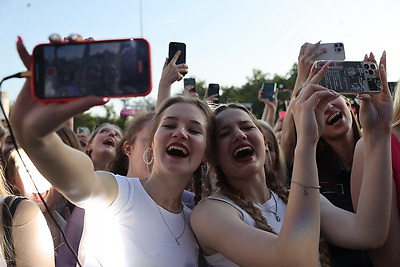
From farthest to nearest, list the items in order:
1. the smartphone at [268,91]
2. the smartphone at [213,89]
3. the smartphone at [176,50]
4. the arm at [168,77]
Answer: the smartphone at [268,91] → the smartphone at [213,89] → the smartphone at [176,50] → the arm at [168,77]

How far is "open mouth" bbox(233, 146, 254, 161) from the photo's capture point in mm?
2378

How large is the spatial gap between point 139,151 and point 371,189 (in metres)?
1.62

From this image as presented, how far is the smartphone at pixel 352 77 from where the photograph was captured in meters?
2.11

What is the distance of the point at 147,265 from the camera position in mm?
1842

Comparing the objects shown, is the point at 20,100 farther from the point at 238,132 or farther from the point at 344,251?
the point at 344,251

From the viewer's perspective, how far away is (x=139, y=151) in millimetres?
3098

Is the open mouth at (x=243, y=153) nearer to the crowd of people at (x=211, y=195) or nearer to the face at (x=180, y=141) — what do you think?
the crowd of people at (x=211, y=195)

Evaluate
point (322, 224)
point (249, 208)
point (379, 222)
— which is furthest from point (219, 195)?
point (379, 222)

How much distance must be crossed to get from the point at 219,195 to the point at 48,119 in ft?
4.26

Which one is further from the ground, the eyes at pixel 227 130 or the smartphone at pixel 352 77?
the smartphone at pixel 352 77

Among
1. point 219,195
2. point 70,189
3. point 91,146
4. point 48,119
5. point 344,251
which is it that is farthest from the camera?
point 91,146

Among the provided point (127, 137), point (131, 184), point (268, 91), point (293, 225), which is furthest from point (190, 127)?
point (268, 91)

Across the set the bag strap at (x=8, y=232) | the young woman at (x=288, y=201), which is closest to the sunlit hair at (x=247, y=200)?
the young woman at (x=288, y=201)

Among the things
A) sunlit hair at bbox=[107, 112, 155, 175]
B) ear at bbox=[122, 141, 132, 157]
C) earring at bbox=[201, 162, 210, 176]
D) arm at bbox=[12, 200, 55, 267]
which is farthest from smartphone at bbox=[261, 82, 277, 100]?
arm at bbox=[12, 200, 55, 267]
